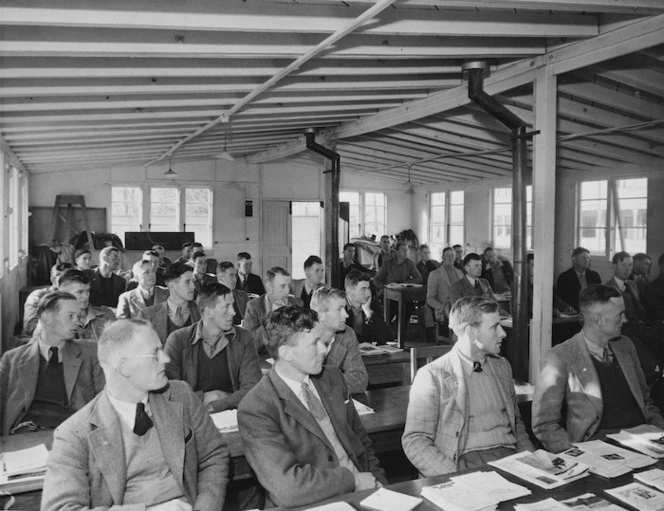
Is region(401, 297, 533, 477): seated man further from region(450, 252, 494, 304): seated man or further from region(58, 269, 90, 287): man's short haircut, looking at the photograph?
region(450, 252, 494, 304): seated man

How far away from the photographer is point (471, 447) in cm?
315

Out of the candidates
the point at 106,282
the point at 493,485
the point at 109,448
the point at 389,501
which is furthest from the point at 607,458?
the point at 106,282

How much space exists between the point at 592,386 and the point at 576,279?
497 cm

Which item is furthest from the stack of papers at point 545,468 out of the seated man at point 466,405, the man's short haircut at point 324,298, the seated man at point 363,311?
the seated man at point 363,311

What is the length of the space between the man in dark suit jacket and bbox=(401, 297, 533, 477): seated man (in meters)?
5.15

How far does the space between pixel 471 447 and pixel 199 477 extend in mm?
1460

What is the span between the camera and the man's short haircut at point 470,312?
329 centimetres

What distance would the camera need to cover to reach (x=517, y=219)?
251 inches

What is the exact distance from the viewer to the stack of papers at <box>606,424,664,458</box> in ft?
9.28

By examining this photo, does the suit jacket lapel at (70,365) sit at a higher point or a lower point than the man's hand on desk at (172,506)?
higher

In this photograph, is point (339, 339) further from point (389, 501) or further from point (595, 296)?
point (389, 501)

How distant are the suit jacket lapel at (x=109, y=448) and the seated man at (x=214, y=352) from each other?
172 cm

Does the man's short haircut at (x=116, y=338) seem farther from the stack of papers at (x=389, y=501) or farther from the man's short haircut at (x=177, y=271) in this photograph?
the man's short haircut at (x=177, y=271)

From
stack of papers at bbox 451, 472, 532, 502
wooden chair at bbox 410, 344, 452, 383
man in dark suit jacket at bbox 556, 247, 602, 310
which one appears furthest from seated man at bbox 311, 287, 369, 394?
man in dark suit jacket at bbox 556, 247, 602, 310
